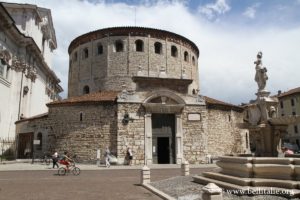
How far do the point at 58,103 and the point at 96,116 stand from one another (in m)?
3.64

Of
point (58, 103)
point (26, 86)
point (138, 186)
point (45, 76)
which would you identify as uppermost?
point (45, 76)

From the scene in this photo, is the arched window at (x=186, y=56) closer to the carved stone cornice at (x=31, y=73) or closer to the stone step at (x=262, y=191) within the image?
the carved stone cornice at (x=31, y=73)

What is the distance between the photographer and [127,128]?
21859 mm

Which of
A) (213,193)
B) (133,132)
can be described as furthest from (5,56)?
(213,193)

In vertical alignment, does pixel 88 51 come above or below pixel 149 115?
above

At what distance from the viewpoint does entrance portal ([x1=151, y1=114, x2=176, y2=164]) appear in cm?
Answer: 2269

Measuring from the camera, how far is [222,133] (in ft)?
83.0

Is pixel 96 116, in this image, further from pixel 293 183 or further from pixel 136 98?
pixel 293 183

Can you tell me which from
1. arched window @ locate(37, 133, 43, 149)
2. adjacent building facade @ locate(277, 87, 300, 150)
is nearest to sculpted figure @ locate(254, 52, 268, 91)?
arched window @ locate(37, 133, 43, 149)

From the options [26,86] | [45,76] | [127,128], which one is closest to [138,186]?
[127,128]

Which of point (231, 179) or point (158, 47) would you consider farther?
point (158, 47)

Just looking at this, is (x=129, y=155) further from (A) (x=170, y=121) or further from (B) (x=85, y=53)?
(B) (x=85, y=53)

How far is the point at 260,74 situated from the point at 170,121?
13.3 m

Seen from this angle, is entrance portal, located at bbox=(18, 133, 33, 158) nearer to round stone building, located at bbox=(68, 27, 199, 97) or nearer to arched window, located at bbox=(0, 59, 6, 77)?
arched window, located at bbox=(0, 59, 6, 77)
